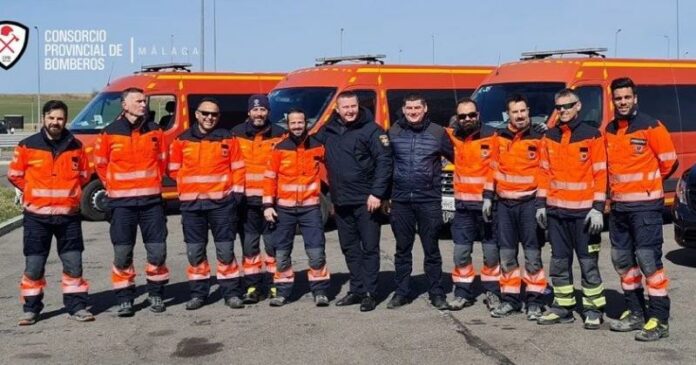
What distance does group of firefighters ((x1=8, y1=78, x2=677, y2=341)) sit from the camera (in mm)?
7410

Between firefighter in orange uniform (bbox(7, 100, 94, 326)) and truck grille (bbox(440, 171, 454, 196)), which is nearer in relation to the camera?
firefighter in orange uniform (bbox(7, 100, 94, 326))

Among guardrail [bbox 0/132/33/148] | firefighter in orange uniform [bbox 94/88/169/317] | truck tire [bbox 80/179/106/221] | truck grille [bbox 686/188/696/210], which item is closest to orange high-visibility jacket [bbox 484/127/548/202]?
firefighter in orange uniform [bbox 94/88/169/317]

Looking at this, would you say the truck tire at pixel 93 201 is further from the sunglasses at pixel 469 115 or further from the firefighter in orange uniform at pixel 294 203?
the sunglasses at pixel 469 115

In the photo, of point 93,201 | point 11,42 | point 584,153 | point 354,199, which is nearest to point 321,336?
point 354,199

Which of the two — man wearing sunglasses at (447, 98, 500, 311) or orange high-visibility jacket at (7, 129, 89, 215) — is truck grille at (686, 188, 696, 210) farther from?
orange high-visibility jacket at (7, 129, 89, 215)

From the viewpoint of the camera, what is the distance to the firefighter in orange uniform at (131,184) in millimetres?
8203

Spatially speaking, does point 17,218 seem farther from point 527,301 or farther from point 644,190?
point 644,190

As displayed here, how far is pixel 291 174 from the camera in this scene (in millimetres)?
8562

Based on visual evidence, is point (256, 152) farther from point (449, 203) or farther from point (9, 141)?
point (9, 141)

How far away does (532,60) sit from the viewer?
43.8 ft

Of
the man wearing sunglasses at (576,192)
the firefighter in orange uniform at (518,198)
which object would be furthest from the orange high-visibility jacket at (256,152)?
the man wearing sunglasses at (576,192)

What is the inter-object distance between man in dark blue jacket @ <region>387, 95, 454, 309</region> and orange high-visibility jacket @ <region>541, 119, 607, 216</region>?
3.74ft

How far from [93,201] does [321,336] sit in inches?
344

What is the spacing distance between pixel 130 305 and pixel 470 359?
3.21 metres
